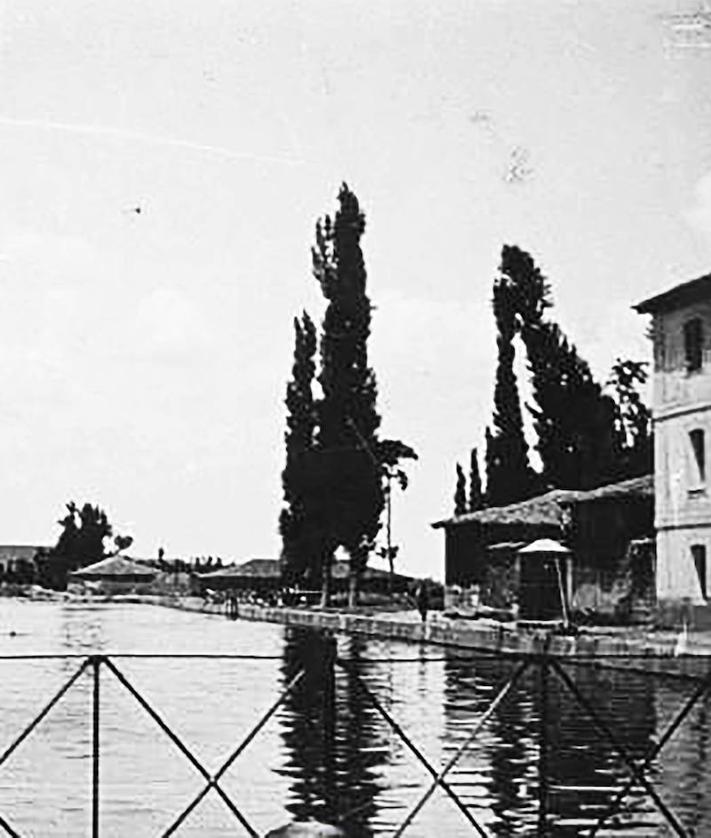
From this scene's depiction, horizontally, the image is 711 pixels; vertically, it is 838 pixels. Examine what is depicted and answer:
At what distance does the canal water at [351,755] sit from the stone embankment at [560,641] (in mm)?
488

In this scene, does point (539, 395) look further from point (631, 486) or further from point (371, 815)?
point (371, 815)

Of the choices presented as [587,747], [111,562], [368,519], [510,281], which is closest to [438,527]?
[368,519]

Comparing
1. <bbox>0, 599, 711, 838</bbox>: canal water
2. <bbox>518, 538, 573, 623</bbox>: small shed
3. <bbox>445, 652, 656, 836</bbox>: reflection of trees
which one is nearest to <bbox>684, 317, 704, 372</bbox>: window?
<bbox>518, 538, 573, 623</bbox>: small shed

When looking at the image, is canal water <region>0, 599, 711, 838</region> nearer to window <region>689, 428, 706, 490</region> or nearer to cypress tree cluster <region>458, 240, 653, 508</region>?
window <region>689, 428, 706, 490</region>

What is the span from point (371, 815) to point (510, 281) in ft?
159

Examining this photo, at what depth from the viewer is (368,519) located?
56375 millimetres

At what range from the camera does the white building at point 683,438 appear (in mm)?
34844

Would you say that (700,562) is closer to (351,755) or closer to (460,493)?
(351,755)

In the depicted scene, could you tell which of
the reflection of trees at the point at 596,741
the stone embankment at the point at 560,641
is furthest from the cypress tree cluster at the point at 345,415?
the reflection of trees at the point at 596,741

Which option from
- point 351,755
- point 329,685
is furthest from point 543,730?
point 351,755

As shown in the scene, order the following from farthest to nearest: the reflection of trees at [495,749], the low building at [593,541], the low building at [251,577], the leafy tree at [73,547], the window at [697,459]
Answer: the leafy tree at [73,547] → the low building at [251,577] → the low building at [593,541] → the window at [697,459] → the reflection of trees at [495,749]

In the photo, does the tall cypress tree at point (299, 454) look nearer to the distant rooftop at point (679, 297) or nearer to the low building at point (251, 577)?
the low building at point (251, 577)

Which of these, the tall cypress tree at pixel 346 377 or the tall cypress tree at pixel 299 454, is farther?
the tall cypress tree at pixel 299 454

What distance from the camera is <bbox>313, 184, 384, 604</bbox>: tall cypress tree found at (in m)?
56.3
